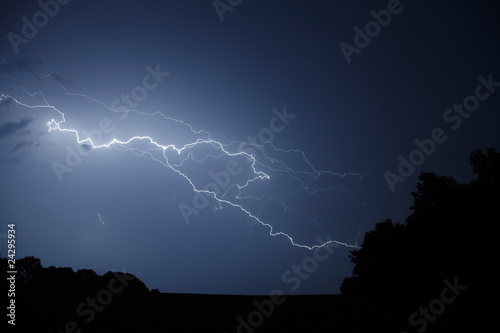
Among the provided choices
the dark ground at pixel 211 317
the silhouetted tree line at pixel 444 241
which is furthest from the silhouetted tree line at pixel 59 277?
the silhouetted tree line at pixel 444 241

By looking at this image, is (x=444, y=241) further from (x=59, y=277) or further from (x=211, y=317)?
(x=59, y=277)

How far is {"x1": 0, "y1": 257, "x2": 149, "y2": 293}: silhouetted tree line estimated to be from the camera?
138 ft

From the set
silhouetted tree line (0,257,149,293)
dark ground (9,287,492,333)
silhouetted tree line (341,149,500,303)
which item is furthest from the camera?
silhouetted tree line (0,257,149,293)

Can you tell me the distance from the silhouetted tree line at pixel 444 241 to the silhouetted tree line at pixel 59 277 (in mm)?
40973

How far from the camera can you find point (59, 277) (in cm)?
4381

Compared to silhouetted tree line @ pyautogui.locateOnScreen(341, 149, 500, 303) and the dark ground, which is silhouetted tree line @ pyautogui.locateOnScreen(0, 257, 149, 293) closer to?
the dark ground

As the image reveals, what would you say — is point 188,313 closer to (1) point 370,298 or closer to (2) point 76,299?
(2) point 76,299

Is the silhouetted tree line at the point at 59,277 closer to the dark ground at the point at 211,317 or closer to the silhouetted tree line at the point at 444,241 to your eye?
the dark ground at the point at 211,317

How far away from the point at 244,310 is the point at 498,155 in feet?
56.4

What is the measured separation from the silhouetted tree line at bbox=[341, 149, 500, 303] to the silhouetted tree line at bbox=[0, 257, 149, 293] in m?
41.0

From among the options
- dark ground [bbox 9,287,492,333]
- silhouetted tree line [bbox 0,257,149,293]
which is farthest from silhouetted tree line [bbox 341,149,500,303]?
silhouetted tree line [bbox 0,257,149,293]

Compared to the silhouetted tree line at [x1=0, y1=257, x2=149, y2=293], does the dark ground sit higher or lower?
lower

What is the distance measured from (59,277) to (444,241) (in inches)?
2210

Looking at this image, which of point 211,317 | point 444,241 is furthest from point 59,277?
point 444,241
